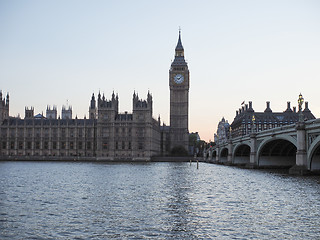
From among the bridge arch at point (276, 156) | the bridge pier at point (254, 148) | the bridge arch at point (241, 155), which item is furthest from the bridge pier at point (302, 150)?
the bridge arch at point (241, 155)

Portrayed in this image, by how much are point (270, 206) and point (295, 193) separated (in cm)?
714

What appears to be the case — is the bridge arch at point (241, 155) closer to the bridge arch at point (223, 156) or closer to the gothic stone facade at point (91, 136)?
the bridge arch at point (223, 156)

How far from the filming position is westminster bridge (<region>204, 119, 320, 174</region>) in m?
49.1

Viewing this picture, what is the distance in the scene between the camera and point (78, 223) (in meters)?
21.8

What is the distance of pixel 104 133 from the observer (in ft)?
501

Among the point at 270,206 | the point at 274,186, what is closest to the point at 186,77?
the point at 274,186

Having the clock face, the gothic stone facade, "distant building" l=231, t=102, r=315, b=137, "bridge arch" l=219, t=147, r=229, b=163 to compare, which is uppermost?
the clock face

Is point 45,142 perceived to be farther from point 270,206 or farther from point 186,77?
point 270,206

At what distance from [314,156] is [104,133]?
108217 mm

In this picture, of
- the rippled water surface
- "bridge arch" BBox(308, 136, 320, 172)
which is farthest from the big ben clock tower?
the rippled water surface

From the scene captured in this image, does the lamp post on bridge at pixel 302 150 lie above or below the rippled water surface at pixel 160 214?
above

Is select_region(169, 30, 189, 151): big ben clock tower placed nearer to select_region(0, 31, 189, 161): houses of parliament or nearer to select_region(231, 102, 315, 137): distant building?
select_region(0, 31, 189, 161): houses of parliament

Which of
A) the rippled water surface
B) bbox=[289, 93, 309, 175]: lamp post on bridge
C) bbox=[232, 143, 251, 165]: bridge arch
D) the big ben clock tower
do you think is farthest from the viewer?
the big ben clock tower

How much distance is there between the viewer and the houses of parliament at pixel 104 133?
5950 inches
